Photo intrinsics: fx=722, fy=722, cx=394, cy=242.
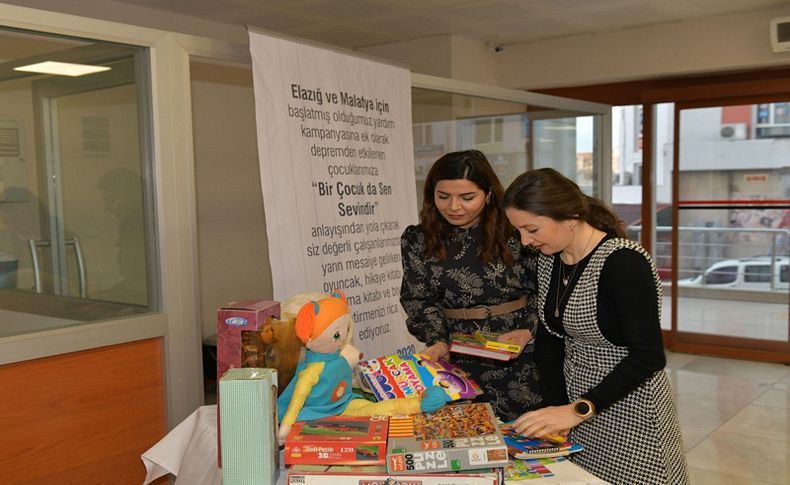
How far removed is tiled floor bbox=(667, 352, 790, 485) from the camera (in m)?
3.86

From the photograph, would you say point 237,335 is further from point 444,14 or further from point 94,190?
point 444,14

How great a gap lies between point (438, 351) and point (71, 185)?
141 cm

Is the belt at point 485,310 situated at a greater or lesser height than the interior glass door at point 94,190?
lesser

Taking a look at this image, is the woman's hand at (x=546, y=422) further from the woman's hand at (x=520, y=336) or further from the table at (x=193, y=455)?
the woman's hand at (x=520, y=336)

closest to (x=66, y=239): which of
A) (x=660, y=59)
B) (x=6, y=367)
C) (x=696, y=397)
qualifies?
(x=6, y=367)

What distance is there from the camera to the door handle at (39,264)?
2.40 m

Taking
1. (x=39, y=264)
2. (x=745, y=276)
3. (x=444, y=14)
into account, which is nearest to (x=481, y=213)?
(x=39, y=264)

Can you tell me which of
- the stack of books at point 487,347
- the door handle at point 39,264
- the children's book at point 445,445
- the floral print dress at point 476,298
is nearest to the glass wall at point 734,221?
the floral print dress at point 476,298

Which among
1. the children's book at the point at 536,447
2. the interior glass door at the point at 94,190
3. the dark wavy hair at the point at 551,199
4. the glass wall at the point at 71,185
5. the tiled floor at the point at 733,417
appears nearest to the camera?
the children's book at the point at 536,447

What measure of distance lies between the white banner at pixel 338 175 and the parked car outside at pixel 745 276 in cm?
416

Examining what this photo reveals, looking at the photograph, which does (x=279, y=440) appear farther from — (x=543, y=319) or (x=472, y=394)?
(x=543, y=319)

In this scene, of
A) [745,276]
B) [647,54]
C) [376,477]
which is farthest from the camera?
[745,276]

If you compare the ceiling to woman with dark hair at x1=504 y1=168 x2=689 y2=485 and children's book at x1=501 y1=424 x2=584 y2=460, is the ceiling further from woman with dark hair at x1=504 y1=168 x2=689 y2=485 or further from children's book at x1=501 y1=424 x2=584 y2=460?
children's book at x1=501 y1=424 x2=584 y2=460

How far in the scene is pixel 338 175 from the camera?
302 centimetres
